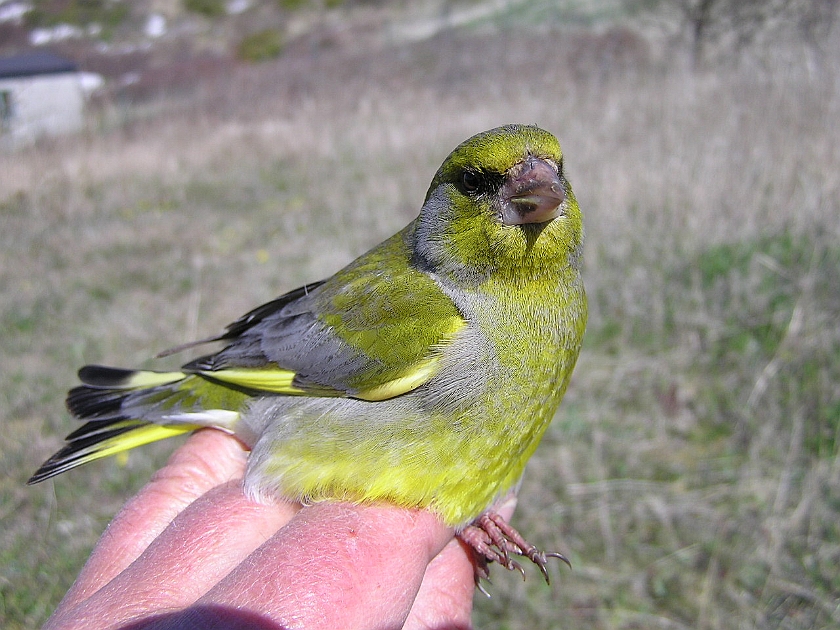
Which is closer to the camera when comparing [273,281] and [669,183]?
[669,183]

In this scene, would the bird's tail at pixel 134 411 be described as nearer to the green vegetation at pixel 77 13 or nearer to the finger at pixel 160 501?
the finger at pixel 160 501

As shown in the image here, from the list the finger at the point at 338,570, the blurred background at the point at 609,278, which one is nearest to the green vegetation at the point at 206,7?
the blurred background at the point at 609,278

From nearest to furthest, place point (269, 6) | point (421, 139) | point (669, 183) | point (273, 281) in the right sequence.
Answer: point (669, 183) → point (273, 281) → point (421, 139) → point (269, 6)

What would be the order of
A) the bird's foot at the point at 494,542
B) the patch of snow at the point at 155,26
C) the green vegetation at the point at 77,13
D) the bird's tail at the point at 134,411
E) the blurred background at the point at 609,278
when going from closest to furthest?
the bird's foot at the point at 494,542 → the bird's tail at the point at 134,411 → the blurred background at the point at 609,278 → the green vegetation at the point at 77,13 → the patch of snow at the point at 155,26

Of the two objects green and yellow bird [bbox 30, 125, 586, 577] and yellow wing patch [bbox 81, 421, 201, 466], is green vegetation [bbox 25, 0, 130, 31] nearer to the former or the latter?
yellow wing patch [bbox 81, 421, 201, 466]

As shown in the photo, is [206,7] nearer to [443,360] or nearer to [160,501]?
[160,501]

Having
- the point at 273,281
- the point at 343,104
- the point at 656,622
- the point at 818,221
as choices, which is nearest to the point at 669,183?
the point at 818,221

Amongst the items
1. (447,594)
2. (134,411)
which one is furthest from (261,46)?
(447,594)

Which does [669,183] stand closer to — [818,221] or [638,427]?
[818,221]
